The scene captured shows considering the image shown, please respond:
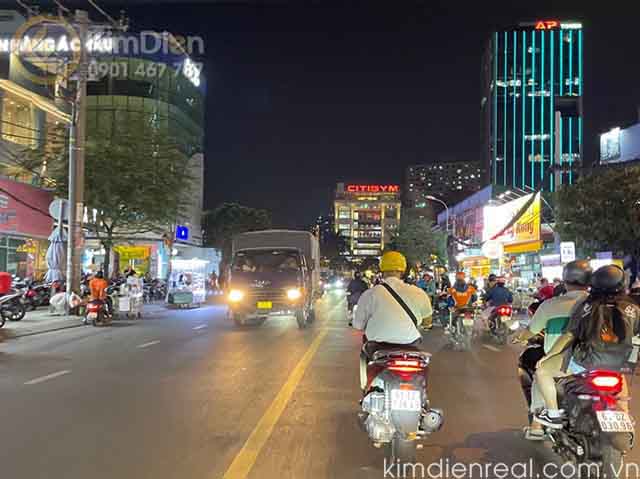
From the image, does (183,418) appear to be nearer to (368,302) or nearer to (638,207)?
(368,302)

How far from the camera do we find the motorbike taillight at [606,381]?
17.1ft

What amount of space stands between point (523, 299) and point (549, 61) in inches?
5706

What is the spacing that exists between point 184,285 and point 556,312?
30082mm

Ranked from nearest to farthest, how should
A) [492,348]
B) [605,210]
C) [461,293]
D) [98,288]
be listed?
[492,348] < [461,293] < [98,288] < [605,210]

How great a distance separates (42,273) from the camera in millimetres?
35000

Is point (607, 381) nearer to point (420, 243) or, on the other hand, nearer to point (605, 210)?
point (605, 210)

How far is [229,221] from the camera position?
7550cm

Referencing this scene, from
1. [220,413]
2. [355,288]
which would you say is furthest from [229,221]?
[220,413]

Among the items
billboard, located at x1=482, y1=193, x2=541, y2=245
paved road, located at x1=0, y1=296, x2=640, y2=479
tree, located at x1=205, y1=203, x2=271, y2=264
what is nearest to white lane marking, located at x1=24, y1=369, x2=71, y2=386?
paved road, located at x1=0, y1=296, x2=640, y2=479

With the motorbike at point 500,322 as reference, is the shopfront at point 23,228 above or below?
above

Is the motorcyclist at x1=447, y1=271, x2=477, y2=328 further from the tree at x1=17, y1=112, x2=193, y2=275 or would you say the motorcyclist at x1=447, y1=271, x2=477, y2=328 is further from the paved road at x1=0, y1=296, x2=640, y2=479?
the tree at x1=17, y1=112, x2=193, y2=275

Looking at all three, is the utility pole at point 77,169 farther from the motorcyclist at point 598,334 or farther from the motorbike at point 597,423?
the motorbike at point 597,423

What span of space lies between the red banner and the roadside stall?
7046mm

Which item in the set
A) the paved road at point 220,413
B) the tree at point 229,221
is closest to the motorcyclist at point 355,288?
the paved road at point 220,413
